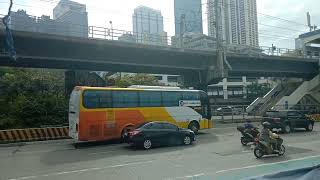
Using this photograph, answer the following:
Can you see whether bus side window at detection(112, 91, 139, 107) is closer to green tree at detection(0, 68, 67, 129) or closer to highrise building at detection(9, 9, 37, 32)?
green tree at detection(0, 68, 67, 129)

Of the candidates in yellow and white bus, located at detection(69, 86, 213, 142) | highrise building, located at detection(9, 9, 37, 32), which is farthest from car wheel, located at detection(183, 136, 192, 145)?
highrise building, located at detection(9, 9, 37, 32)

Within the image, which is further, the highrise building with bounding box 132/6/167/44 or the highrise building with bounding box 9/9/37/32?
the highrise building with bounding box 132/6/167/44

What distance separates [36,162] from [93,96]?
623 cm

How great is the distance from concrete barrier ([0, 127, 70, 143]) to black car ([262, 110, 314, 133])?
1342cm

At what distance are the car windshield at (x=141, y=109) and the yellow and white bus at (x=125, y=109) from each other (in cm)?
6

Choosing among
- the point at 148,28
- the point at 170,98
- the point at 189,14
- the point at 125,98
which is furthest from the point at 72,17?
the point at 148,28

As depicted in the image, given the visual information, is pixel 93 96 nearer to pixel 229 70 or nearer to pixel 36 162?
pixel 36 162

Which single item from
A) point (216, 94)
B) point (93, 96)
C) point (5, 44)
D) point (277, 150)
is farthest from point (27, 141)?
point (216, 94)

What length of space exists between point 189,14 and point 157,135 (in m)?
24.1

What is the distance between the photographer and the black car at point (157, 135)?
17.6 m

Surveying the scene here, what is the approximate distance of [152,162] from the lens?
539 inches

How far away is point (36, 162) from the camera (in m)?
14.4

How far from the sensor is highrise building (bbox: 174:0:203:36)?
3894cm

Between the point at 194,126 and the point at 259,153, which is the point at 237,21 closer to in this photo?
the point at 194,126
